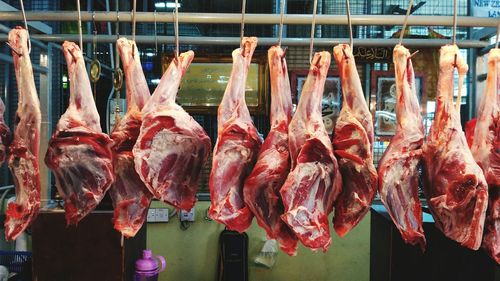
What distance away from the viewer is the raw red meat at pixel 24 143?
172 centimetres

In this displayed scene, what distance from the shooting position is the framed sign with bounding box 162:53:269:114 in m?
4.95

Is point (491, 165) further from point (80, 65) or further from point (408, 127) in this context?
point (80, 65)

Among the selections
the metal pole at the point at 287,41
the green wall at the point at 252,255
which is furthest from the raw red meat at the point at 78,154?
the green wall at the point at 252,255

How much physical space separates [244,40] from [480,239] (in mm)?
1057

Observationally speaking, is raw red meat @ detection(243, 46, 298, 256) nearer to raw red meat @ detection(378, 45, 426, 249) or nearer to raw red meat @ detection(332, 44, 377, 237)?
raw red meat @ detection(332, 44, 377, 237)

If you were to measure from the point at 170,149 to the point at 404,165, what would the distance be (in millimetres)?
828

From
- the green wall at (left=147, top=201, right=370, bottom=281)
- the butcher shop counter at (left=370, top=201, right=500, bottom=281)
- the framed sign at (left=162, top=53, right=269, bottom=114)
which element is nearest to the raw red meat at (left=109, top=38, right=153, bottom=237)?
the butcher shop counter at (left=370, top=201, right=500, bottom=281)

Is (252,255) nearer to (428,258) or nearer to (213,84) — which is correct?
(213,84)

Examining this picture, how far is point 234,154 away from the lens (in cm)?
167

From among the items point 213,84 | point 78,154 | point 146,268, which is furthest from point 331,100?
point 78,154

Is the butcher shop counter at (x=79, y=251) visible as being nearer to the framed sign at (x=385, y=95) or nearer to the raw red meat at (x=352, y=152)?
the raw red meat at (x=352, y=152)

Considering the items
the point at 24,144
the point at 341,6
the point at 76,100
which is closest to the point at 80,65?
the point at 76,100

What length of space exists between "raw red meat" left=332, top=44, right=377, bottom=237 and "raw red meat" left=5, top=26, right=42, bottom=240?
43.3 inches

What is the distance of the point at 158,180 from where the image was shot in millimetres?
1677
